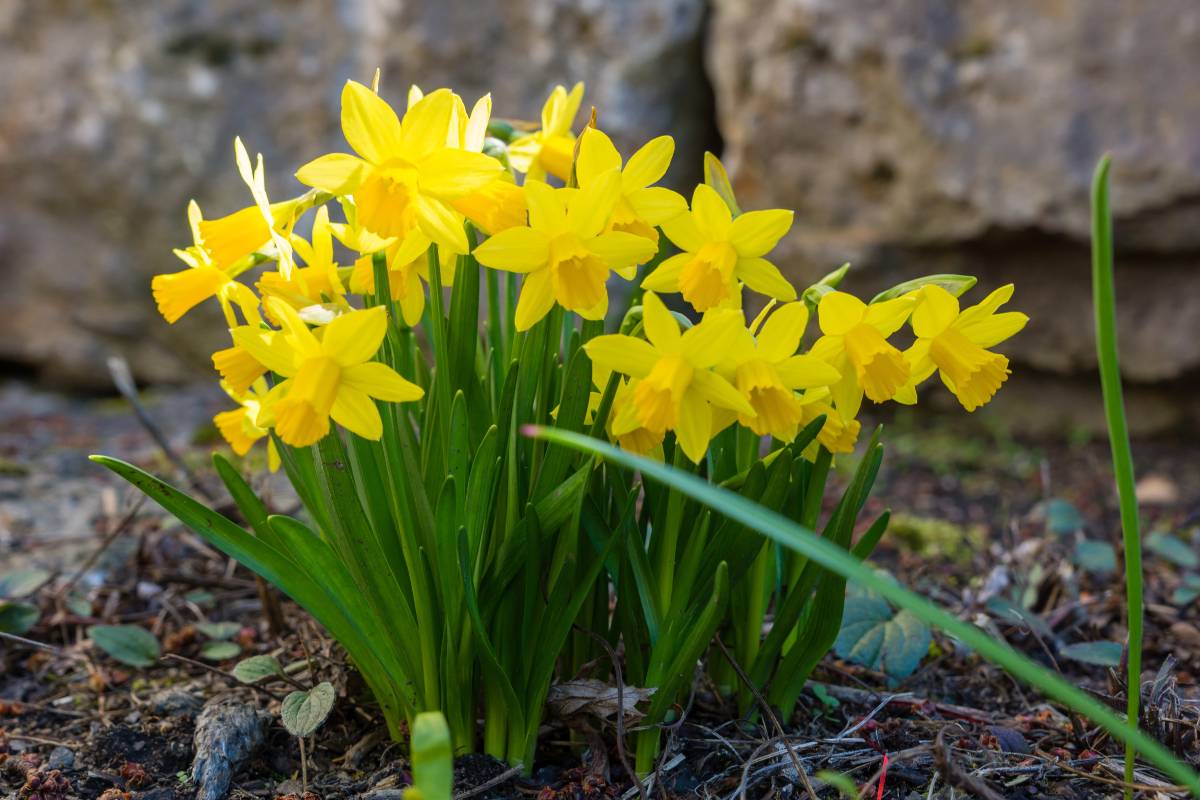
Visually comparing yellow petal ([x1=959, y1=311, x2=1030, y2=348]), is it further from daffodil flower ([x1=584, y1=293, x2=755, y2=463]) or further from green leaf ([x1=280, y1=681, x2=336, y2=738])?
green leaf ([x1=280, y1=681, x2=336, y2=738])

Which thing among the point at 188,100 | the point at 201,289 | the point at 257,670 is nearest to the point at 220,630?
the point at 257,670

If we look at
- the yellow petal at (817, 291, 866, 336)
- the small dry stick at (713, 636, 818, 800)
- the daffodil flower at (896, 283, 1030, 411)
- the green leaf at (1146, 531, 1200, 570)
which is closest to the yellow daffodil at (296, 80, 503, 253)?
the yellow petal at (817, 291, 866, 336)

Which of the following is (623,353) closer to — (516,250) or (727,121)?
(516,250)

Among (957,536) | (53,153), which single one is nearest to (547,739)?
(957,536)

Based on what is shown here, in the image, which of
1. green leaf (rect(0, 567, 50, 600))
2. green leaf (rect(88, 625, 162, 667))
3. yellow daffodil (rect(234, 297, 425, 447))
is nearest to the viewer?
yellow daffodil (rect(234, 297, 425, 447))

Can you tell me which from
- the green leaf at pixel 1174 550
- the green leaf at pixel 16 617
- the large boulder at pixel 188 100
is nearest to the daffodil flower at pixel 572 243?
the green leaf at pixel 16 617

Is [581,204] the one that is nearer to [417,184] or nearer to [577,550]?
[417,184]
